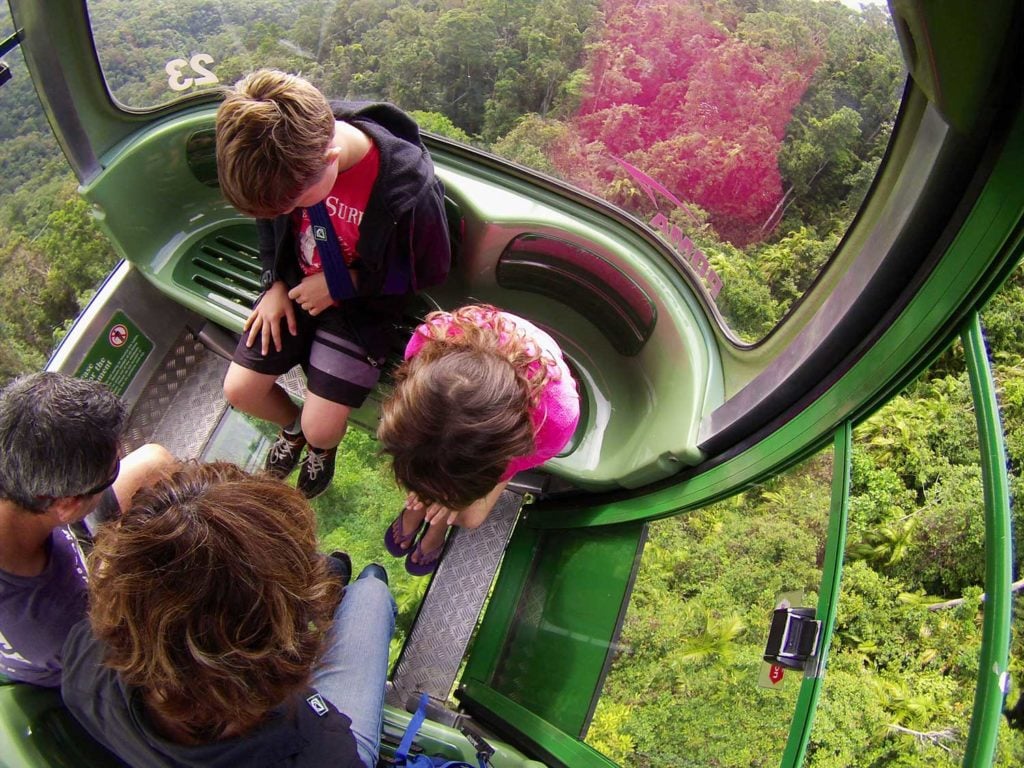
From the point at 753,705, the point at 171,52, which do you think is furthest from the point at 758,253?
the point at 171,52

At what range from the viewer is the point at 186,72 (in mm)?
1865

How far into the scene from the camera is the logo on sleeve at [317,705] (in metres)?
1.15

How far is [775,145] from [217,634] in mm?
1162

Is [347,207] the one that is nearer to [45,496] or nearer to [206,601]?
[45,496]

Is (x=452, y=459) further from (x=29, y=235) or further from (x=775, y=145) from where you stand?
(x=29, y=235)

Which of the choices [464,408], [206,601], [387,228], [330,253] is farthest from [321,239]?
[206,601]

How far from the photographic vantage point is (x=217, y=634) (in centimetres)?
88

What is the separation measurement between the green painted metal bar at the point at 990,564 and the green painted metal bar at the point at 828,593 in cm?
19

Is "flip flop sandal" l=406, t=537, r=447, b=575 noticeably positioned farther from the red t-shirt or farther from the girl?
the red t-shirt

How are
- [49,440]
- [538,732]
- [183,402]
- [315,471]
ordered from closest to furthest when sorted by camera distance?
1. [49,440]
2. [538,732]
3. [315,471]
4. [183,402]

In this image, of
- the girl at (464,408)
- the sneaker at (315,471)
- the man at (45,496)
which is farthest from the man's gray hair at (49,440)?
the sneaker at (315,471)

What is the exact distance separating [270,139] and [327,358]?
63 cm

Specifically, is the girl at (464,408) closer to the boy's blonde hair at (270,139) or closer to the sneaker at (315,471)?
the boy's blonde hair at (270,139)

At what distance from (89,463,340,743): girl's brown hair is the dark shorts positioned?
770 mm
